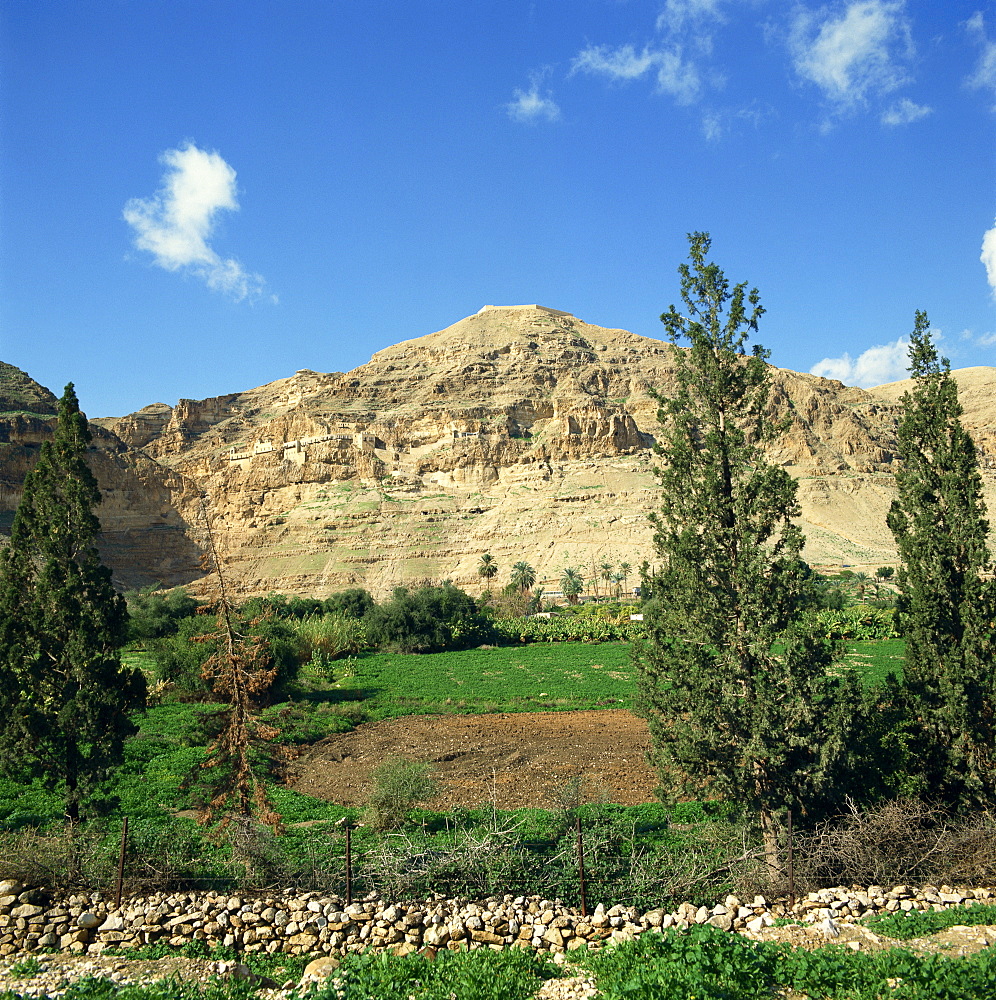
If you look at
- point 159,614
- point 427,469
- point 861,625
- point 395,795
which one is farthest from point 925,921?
point 427,469

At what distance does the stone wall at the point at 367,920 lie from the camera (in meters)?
7.66

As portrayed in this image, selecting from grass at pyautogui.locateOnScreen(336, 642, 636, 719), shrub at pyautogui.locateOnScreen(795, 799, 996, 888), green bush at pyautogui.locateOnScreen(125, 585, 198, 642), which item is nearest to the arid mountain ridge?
green bush at pyautogui.locateOnScreen(125, 585, 198, 642)

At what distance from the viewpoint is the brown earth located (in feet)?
50.3

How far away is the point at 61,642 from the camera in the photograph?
12.1 m

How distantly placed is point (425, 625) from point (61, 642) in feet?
117

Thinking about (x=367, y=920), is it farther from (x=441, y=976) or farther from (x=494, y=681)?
Answer: (x=494, y=681)

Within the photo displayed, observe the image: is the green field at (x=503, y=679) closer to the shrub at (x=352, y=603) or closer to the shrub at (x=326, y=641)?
the shrub at (x=326, y=641)

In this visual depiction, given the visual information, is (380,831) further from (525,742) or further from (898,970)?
(525,742)

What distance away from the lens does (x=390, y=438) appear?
422 ft

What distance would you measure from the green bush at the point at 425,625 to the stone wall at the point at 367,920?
3766 cm

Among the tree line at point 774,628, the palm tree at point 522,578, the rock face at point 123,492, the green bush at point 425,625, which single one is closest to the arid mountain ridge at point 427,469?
the rock face at point 123,492

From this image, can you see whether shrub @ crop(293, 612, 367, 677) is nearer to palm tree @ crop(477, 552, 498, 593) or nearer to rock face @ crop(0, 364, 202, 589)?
palm tree @ crop(477, 552, 498, 593)

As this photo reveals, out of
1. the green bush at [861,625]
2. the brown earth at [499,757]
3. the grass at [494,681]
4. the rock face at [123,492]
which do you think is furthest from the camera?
the rock face at [123,492]

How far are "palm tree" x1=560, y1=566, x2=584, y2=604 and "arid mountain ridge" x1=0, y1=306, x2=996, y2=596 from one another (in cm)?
509
